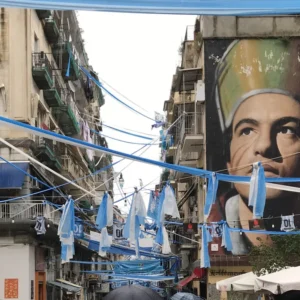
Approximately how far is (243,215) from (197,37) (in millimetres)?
8375

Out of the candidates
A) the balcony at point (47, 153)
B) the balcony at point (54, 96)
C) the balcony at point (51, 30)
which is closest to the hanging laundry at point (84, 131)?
the balcony at point (54, 96)

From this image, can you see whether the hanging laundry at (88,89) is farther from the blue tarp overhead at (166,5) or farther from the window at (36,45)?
the blue tarp overhead at (166,5)

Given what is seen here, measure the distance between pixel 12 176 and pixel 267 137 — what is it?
10.1 metres

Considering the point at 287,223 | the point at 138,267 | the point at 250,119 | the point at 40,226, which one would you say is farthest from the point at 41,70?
the point at 138,267

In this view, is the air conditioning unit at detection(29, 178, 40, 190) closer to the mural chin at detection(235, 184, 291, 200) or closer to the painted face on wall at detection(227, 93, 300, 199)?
the painted face on wall at detection(227, 93, 300, 199)

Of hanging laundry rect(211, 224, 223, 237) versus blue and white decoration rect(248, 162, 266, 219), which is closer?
blue and white decoration rect(248, 162, 266, 219)

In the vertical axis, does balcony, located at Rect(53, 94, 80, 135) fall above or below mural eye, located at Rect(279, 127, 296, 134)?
above

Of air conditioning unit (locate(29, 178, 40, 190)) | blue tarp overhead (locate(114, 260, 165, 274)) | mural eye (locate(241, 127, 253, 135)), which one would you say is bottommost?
blue tarp overhead (locate(114, 260, 165, 274))

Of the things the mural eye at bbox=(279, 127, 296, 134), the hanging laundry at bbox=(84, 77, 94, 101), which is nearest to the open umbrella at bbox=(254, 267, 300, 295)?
the mural eye at bbox=(279, 127, 296, 134)

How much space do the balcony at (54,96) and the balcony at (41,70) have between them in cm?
103

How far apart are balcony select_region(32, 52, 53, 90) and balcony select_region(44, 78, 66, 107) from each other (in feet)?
3.38

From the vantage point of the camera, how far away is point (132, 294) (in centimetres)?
1055

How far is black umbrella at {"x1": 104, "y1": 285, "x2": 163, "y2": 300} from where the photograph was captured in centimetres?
1051

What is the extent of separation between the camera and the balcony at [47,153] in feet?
93.1
